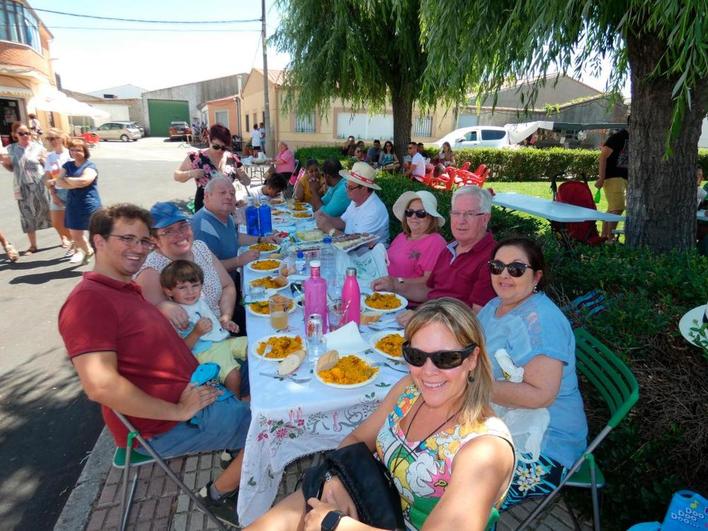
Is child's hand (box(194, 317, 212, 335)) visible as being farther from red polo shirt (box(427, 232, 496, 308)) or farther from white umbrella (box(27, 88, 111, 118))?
white umbrella (box(27, 88, 111, 118))

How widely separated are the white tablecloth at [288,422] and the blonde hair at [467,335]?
54 centimetres

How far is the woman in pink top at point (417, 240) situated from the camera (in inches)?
140

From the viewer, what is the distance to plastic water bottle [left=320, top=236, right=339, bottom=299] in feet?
10.6

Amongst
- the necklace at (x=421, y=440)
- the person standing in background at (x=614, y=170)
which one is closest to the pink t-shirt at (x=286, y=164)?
the person standing in background at (x=614, y=170)

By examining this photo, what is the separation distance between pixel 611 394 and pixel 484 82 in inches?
101

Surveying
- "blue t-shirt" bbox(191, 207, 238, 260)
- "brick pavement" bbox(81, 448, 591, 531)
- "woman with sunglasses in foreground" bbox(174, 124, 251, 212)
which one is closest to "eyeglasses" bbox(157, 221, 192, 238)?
"blue t-shirt" bbox(191, 207, 238, 260)

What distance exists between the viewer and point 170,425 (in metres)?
2.21

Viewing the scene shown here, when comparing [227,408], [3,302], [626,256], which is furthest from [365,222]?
[3,302]

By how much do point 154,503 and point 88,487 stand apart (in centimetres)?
50

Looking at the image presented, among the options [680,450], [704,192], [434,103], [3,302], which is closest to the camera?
[680,450]

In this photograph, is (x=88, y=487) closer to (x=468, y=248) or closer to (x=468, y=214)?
(x=468, y=248)

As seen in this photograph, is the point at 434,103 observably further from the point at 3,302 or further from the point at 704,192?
the point at 3,302

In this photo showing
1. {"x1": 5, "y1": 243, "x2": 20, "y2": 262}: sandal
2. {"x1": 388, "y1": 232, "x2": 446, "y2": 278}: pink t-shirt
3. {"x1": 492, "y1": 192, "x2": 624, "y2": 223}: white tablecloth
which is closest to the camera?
{"x1": 388, "y1": 232, "x2": 446, "y2": 278}: pink t-shirt

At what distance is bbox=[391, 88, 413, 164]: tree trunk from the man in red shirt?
8.87 m
